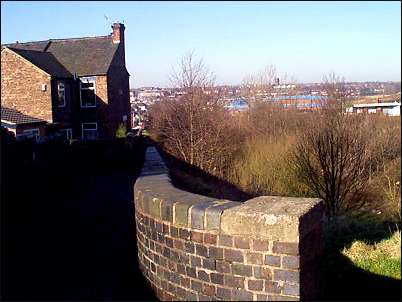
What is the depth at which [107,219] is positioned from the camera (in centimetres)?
804

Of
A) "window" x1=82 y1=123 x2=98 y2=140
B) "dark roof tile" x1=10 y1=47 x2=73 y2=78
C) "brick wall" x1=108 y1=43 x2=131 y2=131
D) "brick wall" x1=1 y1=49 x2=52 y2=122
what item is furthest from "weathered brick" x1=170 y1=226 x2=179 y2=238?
"window" x1=82 y1=123 x2=98 y2=140

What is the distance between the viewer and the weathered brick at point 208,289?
4004mm

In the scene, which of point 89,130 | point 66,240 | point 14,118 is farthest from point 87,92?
point 66,240

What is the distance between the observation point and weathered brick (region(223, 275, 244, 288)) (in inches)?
150

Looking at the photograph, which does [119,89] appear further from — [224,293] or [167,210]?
[224,293]

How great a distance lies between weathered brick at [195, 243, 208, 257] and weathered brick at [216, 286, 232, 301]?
315 mm

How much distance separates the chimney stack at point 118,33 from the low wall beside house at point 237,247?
24649 millimetres

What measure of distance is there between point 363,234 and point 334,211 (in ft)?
14.8

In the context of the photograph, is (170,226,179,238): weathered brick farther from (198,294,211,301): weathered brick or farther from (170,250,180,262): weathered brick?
(198,294,211,301): weathered brick

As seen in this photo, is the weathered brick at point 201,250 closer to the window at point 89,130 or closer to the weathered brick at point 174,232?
the weathered brick at point 174,232

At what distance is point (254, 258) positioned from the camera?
373cm

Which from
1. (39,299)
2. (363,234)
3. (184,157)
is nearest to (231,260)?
(39,299)

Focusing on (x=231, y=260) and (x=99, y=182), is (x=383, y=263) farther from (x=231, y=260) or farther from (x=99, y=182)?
(x=99, y=182)

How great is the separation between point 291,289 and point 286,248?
0.34 meters
